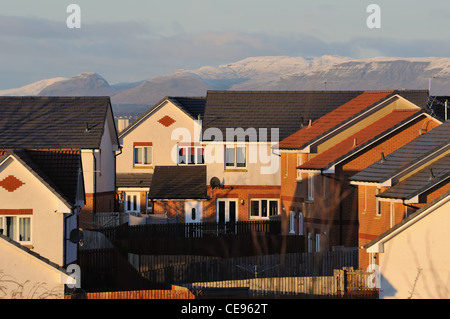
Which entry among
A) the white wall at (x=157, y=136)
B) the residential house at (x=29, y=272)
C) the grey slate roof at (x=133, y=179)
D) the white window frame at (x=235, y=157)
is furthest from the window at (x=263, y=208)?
the residential house at (x=29, y=272)

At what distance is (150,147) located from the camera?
77.1m

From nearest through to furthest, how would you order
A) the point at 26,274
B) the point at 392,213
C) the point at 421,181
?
1. the point at 26,274
2. the point at 421,181
3. the point at 392,213

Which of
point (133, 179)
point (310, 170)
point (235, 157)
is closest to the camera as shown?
point (310, 170)

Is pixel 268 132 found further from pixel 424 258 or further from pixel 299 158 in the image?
pixel 424 258

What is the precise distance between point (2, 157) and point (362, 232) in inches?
573

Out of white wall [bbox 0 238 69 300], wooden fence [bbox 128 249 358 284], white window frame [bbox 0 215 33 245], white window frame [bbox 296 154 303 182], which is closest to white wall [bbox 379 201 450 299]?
white wall [bbox 0 238 69 300]

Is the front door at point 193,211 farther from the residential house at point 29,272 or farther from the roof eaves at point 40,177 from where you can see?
the residential house at point 29,272

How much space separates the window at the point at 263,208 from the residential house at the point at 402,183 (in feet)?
77.6

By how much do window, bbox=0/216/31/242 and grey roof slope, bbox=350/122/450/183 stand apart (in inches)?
512

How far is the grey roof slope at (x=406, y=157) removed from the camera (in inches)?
1523

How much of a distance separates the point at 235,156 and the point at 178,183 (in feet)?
17.8

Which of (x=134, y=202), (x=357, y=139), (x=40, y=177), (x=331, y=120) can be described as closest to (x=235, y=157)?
(x=331, y=120)

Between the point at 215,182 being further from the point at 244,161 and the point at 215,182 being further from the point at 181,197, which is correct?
the point at 181,197

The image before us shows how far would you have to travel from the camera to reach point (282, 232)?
189ft
